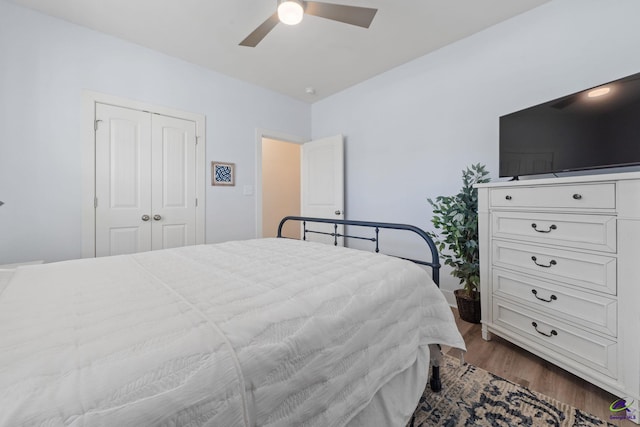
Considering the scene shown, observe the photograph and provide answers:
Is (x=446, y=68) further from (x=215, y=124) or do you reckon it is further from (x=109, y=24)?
(x=109, y=24)

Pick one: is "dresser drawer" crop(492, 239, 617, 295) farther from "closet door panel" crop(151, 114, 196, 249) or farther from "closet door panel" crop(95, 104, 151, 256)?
"closet door panel" crop(95, 104, 151, 256)

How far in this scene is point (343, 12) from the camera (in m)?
1.74

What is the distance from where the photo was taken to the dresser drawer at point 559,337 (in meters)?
1.38

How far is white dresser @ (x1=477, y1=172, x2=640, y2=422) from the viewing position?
1310 mm

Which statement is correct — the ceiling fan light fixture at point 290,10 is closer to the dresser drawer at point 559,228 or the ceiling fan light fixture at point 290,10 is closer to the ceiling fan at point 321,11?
the ceiling fan at point 321,11

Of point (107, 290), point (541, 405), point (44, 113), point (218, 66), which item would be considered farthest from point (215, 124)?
point (541, 405)

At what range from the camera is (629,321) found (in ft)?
4.26

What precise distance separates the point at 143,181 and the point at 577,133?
11.8 ft

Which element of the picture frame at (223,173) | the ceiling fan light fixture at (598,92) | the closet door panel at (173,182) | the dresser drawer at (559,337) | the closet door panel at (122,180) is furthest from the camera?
the picture frame at (223,173)

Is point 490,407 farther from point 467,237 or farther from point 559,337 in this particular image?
point 467,237

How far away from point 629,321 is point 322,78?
337 cm

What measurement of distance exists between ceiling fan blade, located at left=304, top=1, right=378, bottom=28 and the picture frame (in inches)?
76.0

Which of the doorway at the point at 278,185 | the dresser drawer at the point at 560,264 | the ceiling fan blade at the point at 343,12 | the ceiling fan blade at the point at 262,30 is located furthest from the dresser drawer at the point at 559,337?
the doorway at the point at 278,185

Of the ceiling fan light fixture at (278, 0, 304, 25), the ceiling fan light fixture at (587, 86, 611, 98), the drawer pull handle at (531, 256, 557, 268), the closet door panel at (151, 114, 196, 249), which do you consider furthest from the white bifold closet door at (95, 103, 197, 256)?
the ceiling fan light fixture at (587, 86, 611, 98)
